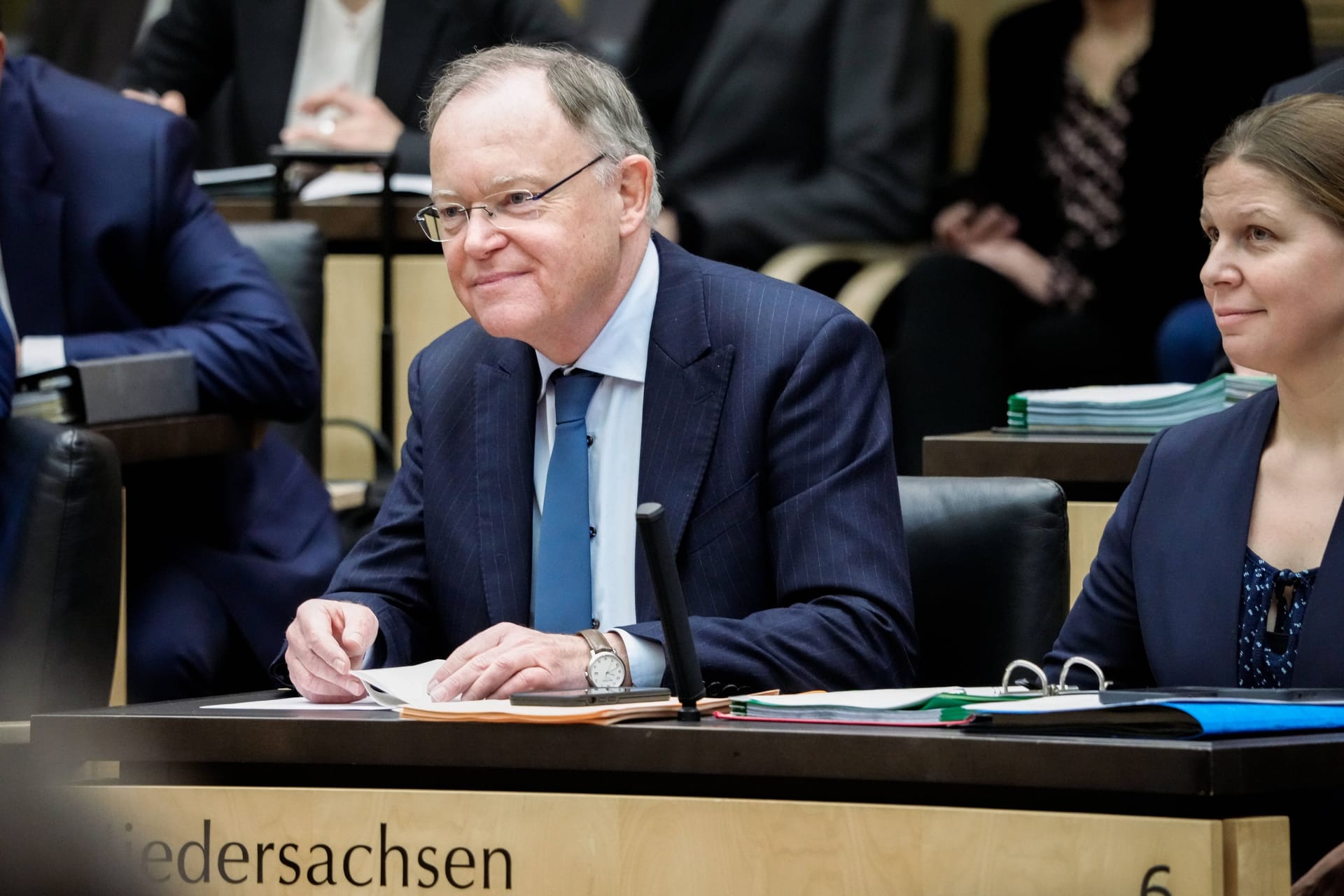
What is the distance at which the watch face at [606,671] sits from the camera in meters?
1.71

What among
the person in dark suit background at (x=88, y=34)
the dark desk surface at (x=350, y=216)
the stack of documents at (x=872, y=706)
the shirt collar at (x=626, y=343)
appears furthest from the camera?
the person in dark suit background at (x=88, y=34)

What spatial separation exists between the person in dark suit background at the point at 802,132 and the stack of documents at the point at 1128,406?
1849mm

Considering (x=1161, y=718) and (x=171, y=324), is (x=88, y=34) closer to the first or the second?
(x=171, y=324)

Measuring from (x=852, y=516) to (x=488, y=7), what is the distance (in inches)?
113

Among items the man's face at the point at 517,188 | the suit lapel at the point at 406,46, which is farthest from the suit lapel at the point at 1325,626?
the suit lapel at the point at 406,46

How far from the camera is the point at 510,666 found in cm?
172

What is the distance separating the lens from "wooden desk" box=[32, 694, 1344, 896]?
51.7 inches

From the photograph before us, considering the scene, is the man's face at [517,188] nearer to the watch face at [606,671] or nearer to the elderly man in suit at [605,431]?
the elderly man in suit at [605,431]

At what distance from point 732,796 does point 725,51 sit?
3776 mm

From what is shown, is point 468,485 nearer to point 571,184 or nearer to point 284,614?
point 571,184

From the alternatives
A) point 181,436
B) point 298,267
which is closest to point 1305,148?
point 181,436

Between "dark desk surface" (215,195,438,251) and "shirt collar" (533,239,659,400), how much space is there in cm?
187

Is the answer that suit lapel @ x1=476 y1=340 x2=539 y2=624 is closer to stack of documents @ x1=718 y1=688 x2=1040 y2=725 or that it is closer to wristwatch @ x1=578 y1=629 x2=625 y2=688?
wristwatch @ x1=578 y1=629 x2=625 y2=688

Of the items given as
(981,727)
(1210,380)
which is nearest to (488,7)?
(1210,380)
